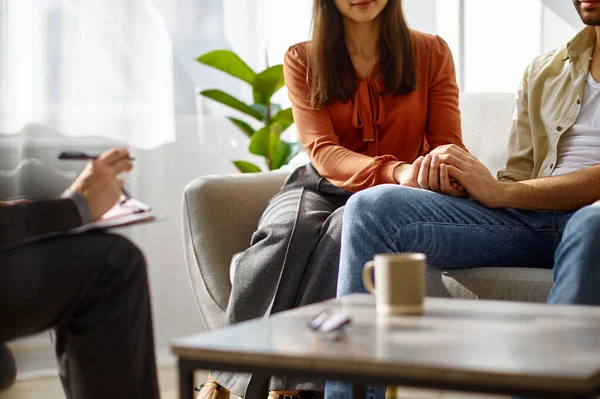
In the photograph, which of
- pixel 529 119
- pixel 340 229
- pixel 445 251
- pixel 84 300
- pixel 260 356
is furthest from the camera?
pixel 529 119

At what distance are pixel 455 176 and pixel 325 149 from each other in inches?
15.2

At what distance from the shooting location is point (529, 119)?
2.13 metres

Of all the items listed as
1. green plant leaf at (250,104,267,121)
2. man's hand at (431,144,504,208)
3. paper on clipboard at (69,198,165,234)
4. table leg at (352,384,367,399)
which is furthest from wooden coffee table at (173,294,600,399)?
green plant leaf at (250,104,267,121)

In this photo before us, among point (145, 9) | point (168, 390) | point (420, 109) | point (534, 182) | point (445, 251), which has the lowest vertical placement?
point (168, 390)

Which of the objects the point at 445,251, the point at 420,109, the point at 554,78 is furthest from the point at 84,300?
the point at 554,78

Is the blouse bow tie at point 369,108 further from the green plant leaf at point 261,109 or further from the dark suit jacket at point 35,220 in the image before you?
the dark suit jacket at point 35,220

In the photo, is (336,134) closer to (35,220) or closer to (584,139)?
(584,139)

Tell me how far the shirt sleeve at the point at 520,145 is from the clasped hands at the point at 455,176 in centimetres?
23

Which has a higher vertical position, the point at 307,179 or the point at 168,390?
the point at 307,179

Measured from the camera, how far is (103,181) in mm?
1257

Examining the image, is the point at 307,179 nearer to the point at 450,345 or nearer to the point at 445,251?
the point at 445,251

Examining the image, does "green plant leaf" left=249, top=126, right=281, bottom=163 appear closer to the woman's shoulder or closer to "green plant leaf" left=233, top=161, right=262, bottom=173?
"green plant leaf" left=233, top=161, right=262, bottom=173

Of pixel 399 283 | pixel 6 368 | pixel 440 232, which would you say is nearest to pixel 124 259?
pixel 6 368

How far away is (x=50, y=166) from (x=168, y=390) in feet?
4.58
